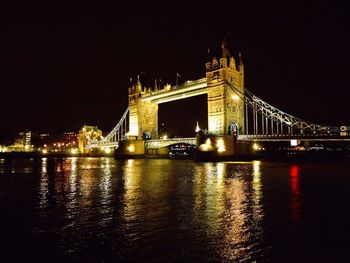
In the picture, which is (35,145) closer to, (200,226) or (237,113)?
(237,113)

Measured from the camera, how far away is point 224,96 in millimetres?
47844

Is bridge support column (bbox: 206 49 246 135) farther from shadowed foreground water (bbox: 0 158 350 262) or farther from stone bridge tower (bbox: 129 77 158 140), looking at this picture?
shadowed foreground water (bbox: 0 158 350 262)

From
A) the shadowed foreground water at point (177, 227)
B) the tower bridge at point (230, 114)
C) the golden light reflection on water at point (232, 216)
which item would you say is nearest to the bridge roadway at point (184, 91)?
the tower bridge at point (230, 114)

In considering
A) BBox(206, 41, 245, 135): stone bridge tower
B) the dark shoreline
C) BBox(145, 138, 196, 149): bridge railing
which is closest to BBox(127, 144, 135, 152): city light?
the dark shoreline

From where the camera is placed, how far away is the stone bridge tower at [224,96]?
47844 mm

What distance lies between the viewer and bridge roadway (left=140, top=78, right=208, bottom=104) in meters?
52.3

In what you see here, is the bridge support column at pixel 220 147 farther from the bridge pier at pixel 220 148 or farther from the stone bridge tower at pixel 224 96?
the stone bridge tower at pixel 224 96

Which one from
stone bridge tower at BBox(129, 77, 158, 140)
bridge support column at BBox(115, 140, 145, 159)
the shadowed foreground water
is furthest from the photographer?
stone bridge tower at BBox(129, 77, 158, 140)

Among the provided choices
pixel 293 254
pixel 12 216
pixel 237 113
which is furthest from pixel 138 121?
pixel 293 254

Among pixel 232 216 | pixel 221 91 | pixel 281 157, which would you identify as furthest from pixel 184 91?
pixel 232 216

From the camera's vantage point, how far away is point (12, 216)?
10.2 meters

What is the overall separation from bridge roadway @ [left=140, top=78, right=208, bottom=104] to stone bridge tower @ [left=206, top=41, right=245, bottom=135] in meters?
2.21

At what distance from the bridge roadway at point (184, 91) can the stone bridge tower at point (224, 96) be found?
221cm

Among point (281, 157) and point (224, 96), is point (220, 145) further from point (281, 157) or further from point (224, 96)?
point (281, 157)
